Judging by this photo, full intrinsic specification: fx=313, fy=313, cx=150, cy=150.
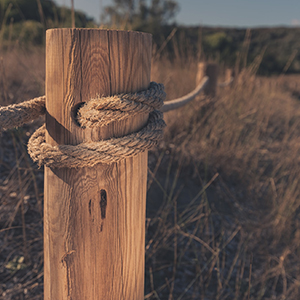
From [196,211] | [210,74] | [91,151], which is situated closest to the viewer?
[91,151]

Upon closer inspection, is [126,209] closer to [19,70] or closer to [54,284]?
[54,284]

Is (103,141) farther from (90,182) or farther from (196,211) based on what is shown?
(196,211)

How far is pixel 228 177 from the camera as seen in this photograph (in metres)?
3.21

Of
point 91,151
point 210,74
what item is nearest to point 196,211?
point 210,74

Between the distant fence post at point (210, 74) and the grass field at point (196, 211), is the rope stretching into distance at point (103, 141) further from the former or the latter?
the distant fence post at point (210, 74)

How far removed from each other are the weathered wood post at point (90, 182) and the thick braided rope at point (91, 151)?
0.09 ft

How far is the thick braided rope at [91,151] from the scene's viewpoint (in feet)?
2.54

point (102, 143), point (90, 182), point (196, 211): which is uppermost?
point (102, 143)

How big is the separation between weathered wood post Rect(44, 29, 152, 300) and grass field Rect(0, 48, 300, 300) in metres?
0.66

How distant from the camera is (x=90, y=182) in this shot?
2.68ft

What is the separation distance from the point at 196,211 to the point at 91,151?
70.6 inches

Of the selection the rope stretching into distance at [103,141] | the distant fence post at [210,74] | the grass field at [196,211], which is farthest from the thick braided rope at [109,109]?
the distant fence post at [210,74]

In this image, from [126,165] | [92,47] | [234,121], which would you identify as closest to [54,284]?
[126,165]

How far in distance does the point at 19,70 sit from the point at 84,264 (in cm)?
353
